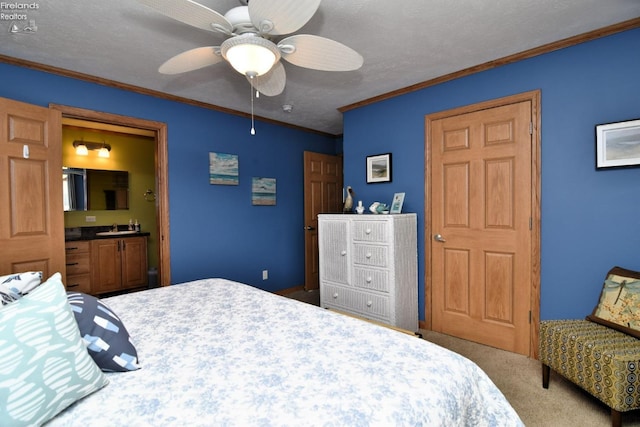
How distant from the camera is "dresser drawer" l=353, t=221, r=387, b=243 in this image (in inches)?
115

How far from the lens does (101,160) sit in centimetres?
485

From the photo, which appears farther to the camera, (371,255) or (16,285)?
(371,255)

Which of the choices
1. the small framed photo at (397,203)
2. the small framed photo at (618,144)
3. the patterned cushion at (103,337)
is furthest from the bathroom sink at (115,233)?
the small framed photo at (618,144)

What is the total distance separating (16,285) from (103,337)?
500mm

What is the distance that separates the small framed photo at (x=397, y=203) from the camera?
10.5 ft

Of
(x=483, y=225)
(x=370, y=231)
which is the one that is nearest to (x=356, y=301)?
(x=370, y=231)

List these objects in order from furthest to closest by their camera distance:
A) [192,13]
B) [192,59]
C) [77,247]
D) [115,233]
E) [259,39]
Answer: [115,233] < [77,247] < [192,59] < [259,39] < [192,13]

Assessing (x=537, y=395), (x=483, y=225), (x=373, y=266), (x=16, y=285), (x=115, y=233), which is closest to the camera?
(x=16, y=285)

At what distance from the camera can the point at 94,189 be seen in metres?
4.72

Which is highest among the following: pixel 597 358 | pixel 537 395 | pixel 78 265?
pixel 78 265

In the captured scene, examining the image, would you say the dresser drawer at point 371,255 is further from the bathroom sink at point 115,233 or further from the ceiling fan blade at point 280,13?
the bathroom sink at point 115,233

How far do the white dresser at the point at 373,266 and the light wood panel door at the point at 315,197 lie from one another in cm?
122

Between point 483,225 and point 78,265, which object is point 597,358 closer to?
point 483,225

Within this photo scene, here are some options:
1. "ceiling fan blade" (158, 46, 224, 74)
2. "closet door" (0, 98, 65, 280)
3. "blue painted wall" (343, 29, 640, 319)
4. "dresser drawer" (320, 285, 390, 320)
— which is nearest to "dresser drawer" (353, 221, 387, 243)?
"dresser drawer" (320, 285, 390, 320)
